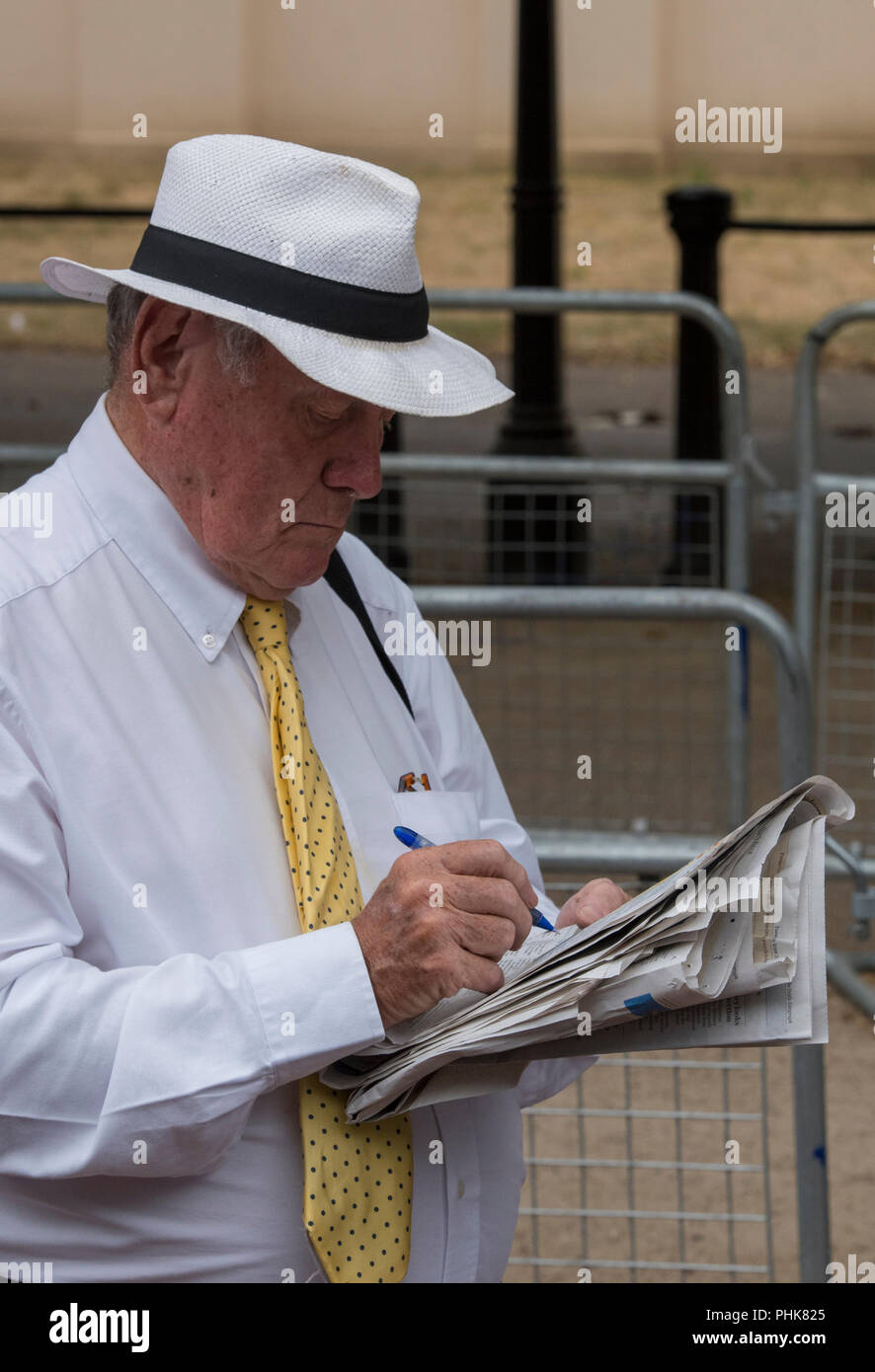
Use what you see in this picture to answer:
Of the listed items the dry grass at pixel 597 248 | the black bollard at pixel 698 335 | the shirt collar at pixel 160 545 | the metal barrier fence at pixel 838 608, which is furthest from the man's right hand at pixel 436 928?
the dry grass at pixel 597 248

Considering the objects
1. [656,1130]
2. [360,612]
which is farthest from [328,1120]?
[656,1130]

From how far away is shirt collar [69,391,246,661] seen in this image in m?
1.82

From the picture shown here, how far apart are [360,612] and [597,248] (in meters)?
19.9

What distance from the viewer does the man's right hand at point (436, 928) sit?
1.64 meters

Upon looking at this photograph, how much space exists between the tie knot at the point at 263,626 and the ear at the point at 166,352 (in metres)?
0.23

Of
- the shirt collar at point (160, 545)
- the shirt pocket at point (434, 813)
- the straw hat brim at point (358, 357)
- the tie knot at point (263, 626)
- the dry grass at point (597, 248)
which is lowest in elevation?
the dry grass at point (597, 248)

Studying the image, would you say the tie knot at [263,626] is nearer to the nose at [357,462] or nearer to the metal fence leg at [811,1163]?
the nose at [357,462]

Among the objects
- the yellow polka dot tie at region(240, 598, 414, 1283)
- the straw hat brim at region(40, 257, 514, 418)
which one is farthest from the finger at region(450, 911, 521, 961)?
the straw hat brim at region(40, 257, 514, 418)

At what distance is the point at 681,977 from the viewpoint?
1.54 meters

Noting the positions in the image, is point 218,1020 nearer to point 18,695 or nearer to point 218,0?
point 18,695

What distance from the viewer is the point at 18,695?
1.67 metres

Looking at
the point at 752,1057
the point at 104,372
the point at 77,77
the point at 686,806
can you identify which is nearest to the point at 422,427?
the point at 77,77

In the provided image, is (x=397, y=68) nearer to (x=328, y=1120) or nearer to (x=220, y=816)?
(x=220, y=816)

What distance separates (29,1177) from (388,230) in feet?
3.31
